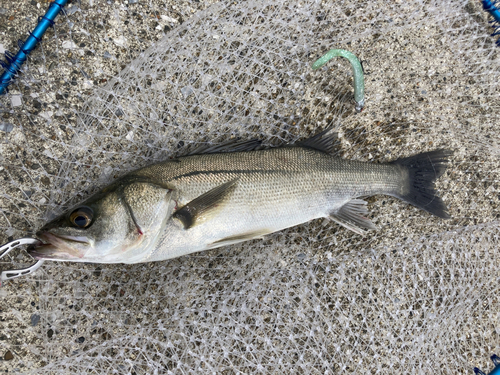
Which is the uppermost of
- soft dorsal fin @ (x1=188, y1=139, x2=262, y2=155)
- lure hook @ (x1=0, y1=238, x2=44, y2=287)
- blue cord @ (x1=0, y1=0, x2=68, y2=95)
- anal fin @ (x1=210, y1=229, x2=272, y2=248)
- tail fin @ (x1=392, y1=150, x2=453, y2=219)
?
blue cord @ (x1=0, y1=0, x2=68, y2=95)

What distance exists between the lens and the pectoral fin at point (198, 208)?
1668 mm

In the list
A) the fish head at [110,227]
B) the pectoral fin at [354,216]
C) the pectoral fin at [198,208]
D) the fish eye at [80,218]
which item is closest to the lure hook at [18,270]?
the fish head at [110,227]

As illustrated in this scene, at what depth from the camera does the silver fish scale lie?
5.61 ft

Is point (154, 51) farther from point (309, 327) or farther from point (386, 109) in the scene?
point (309, 327)

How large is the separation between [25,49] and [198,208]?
1.48 m

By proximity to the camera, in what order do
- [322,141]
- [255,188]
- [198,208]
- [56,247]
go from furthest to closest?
[322,141]
[255,188]
[198,208]
[56,247]

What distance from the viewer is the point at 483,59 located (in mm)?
2232

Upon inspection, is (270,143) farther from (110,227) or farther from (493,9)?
(493,9)

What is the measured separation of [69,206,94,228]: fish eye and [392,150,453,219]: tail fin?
1964 millimetres

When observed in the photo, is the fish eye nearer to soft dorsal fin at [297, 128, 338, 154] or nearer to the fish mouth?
the fish mouth

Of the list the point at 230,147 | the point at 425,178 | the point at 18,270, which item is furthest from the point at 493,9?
the point at 18,270

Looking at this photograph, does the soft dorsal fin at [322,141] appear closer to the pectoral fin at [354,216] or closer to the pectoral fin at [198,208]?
the pectoral fin at [354,216]

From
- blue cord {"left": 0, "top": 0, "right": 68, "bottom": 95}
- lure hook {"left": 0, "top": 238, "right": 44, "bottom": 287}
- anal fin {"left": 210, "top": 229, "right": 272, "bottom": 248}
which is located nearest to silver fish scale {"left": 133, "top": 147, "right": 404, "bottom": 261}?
anal fin {"left": 210, "top": 229, "right": 272, "bottom": 248}

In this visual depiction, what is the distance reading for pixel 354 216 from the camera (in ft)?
6.73
